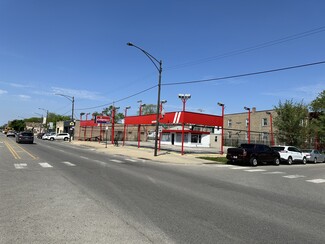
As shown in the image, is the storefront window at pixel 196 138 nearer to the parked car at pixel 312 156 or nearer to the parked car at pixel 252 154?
the parked car at pixel 312 156

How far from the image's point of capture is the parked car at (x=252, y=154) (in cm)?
2309

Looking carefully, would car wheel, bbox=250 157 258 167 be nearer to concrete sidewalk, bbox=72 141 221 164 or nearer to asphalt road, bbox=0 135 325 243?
concrete sidewalk, bbox=72 141 221 164

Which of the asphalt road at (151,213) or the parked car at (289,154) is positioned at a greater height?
the parked car at (289,154)

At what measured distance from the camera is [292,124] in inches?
1521

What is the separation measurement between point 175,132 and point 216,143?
8.09 m

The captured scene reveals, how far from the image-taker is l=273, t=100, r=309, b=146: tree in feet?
127

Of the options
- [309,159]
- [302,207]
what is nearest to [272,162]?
[309,159]

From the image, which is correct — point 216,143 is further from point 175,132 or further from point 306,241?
point 306,241

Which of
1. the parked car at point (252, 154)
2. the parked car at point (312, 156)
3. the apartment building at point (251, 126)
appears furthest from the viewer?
the apartment building at point (251, 126)

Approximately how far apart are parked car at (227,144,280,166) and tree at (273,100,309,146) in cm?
1511

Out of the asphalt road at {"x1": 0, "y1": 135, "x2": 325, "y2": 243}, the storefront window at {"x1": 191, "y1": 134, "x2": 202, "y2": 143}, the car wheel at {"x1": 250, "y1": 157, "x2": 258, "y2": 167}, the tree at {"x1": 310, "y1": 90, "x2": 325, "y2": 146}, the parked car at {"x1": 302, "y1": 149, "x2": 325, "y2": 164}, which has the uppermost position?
the tree at {"x1": 310, "y1": 90, "x2": 325, "y2": 146}

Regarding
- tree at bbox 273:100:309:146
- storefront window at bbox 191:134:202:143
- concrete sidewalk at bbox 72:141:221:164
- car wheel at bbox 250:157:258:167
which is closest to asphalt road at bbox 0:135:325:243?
car wheel at bbox 250:157:258:167

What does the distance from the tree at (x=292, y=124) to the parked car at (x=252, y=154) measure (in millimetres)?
15110

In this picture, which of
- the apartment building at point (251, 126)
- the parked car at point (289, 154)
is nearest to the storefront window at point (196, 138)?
the apartment building at point (251, 126)
